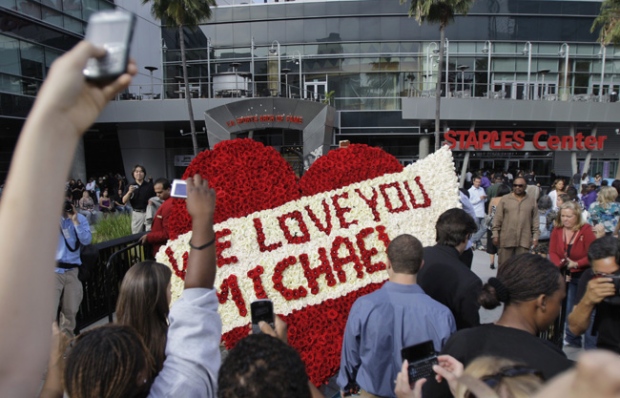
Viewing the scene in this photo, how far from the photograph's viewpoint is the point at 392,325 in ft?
9.46

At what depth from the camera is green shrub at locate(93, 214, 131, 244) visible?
9.60 metres

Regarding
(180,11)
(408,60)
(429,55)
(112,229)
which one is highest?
(180,11)

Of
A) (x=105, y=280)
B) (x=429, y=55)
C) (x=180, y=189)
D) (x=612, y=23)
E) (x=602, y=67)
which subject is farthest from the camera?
(x=602, y=67)

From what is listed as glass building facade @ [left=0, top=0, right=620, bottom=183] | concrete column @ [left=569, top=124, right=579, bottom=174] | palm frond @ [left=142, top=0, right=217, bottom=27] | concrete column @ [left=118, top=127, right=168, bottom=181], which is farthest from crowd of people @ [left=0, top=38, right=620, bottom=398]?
concrete column @ [left=569, top=124, right=579, bottom=174]

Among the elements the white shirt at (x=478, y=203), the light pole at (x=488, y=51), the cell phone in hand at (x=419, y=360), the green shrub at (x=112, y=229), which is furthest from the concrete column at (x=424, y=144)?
the cell phone in hand at (x=419, y=360)

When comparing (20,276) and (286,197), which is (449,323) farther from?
(20,276)

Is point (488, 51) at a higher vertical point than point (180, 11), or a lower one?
lower

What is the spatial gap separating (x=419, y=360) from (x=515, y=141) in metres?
28.0

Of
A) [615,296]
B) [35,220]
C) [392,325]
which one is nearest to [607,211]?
[615,296]

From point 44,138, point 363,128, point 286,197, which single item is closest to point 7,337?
point 44,138

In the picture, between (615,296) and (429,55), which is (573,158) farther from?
(615,296)

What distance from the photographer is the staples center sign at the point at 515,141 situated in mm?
25969

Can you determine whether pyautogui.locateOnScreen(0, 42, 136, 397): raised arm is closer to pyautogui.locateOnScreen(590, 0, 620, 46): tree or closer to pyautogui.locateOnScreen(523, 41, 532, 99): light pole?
pyautogui.locateOnScreen(590, 0, 620, 46): tree

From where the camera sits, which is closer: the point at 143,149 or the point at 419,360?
the point at 419,360
